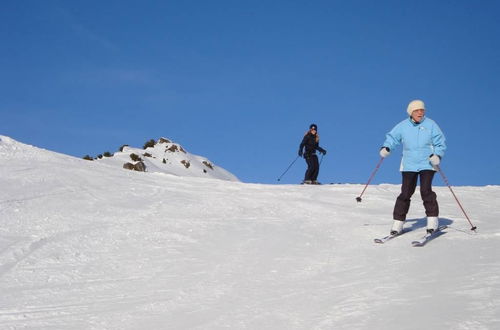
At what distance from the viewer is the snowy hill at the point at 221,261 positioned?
4520 mm

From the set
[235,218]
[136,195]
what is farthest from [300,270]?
[136,195]

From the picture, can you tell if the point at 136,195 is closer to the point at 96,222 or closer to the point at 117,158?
the point at 96,222

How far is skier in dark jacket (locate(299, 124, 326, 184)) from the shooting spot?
18.7 meters

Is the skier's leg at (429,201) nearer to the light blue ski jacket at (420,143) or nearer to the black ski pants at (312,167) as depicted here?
the light blue ski jacket at (420,143)

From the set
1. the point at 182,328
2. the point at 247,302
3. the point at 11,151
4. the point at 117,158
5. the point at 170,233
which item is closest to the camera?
the point at 182,328

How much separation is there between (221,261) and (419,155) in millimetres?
3431

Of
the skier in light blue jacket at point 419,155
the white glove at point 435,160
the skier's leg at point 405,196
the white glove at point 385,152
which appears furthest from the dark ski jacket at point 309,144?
the white glove at point 435,160

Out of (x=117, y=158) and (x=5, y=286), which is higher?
(x=117, y=158)

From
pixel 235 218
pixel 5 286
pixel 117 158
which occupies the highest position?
pixel 117 158

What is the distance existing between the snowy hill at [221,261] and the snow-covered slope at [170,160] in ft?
74.5

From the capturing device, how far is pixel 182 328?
14.3 feet

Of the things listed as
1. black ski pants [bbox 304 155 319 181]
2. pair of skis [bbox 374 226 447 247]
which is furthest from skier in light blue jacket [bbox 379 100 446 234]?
black ski pants [bbox 304 155 319 181]

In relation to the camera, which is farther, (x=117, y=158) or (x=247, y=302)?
(x=117, y=158)

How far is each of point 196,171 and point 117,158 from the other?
7564 millimetres
